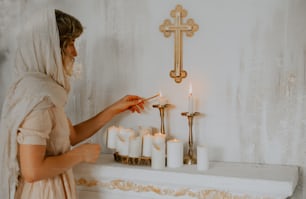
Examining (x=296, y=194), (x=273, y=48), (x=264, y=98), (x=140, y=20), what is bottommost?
(x=296, y=194)

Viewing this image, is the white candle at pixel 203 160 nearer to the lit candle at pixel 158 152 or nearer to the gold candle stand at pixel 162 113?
the lit candle at pixel 158 152

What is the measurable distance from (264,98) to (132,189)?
2.14ft

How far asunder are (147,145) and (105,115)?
248mm

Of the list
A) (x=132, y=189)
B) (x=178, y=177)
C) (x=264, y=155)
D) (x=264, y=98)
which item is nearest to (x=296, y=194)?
(x=264, y=155)

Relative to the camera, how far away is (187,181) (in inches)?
63.2

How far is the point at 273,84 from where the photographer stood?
5.74ft


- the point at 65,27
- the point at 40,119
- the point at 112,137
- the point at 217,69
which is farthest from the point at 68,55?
the point at 217,69

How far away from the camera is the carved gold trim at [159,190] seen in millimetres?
1578

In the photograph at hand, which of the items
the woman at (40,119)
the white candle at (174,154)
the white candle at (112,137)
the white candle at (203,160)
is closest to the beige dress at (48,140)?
the woman at (40,119)

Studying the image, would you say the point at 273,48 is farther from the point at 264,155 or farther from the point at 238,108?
the point at 264,155

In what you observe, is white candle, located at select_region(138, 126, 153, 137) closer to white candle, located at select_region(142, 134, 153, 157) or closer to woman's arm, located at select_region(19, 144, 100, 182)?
white candle, located at select_region(142, 134, 153, 157)

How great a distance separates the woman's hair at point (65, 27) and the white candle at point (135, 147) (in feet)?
1.53

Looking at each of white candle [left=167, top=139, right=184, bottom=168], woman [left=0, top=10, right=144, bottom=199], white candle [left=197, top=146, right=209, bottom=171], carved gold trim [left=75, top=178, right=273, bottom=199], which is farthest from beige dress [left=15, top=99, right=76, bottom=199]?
white candle [left=197, top=146, right=209, bottom=171]

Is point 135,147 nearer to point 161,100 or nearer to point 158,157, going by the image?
point 158,157
